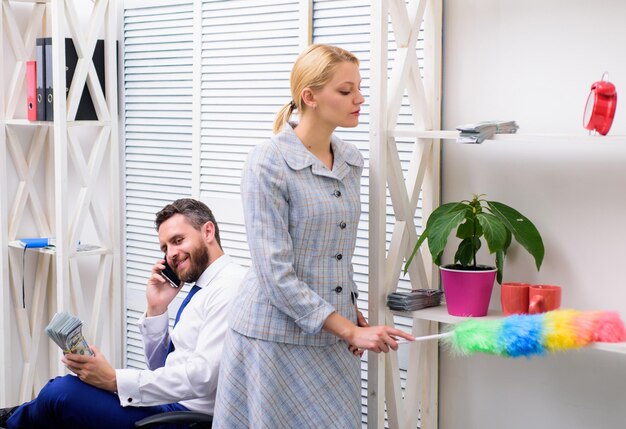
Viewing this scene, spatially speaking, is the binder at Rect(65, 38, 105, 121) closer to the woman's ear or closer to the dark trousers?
the dark trousers

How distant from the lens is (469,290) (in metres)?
2.67

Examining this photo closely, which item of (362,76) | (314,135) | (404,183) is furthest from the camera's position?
(362,76)

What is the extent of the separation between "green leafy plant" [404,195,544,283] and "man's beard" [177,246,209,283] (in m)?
0.69

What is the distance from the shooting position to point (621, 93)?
2590 millimetres

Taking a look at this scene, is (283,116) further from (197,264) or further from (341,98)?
(197,264)

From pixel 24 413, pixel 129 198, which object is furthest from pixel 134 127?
pixel 24 413

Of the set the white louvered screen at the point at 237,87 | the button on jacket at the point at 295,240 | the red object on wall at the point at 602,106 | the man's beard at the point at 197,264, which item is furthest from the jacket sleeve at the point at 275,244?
the white louvered screen at the point at 237,87

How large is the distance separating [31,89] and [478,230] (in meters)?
2.17

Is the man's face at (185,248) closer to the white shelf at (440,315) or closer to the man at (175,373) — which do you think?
the man at (175,373)

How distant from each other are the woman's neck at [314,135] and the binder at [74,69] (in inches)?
65.3

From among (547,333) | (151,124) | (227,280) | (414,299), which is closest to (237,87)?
(151,124)

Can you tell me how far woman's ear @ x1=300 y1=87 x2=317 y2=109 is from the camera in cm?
250

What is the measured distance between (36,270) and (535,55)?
8.39ft

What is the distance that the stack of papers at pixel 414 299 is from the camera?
9.03 ft
